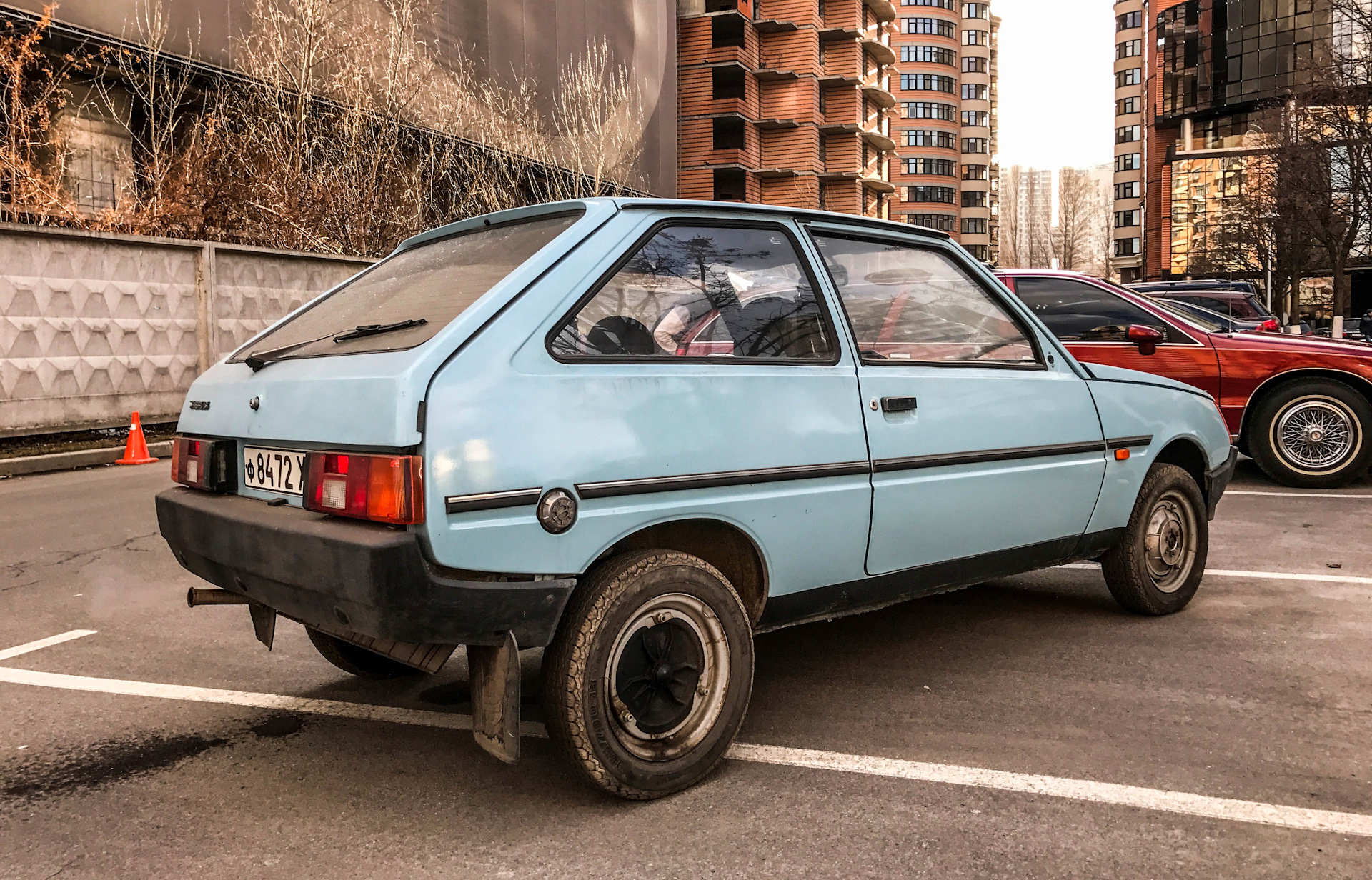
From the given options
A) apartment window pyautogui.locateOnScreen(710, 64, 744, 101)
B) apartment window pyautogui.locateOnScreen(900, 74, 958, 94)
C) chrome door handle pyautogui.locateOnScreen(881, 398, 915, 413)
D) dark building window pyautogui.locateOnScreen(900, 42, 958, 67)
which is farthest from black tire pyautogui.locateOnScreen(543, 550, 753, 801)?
dark building window pyautogui.locateOnScreen(900, 42, 958, 67)

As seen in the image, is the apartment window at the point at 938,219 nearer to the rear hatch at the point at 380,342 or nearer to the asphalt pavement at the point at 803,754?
the asphalt pavement at the point at 803,754

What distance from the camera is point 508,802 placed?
288 centimetres

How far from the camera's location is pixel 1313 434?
8.52m

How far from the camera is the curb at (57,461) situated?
984cm

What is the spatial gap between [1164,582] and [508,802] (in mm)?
3159

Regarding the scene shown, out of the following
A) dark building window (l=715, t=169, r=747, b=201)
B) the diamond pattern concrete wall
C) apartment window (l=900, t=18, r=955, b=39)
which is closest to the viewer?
the diamond pattern concrete wall

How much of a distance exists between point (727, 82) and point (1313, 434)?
49.4 meters

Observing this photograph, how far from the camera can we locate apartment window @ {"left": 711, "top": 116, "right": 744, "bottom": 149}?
5378 centimetres

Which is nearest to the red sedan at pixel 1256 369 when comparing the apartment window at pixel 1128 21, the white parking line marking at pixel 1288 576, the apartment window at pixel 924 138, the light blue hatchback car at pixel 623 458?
the white parking line marking at pixel 1288 576

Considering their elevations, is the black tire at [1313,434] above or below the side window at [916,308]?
below

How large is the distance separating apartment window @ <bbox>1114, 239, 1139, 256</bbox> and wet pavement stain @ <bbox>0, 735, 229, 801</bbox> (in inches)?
3799

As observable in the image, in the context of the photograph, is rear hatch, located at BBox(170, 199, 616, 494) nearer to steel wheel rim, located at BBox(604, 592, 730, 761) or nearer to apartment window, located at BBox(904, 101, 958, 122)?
steel wheel rim, located at BBox(604, 592, 730, 761)

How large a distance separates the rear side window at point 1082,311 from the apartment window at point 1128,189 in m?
92.6

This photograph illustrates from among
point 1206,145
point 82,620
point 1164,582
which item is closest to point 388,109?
point 82,620
